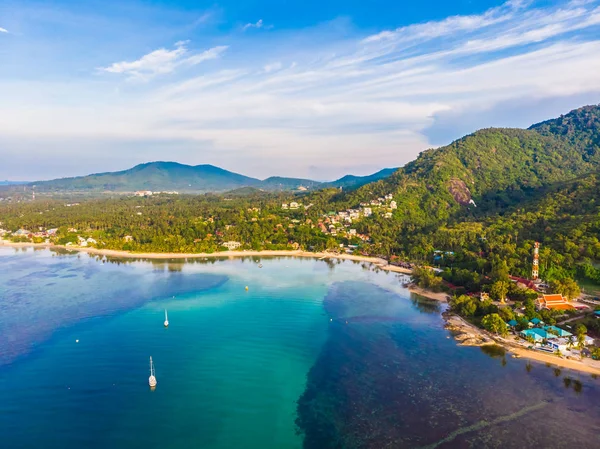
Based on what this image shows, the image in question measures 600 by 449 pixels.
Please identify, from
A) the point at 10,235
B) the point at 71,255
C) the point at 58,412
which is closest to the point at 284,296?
the point at 58,412

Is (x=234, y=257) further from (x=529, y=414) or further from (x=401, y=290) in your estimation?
(x=529, y=414)

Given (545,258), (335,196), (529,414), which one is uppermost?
(335,196)

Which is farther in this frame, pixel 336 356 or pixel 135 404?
pixel 336 356

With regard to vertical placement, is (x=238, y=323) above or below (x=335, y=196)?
below

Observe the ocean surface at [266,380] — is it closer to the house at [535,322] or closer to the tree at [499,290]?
the house at [535,322]

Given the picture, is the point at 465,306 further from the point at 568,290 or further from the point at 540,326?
the point at 568,290

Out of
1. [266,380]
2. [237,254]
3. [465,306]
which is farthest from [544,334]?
[237,254]
